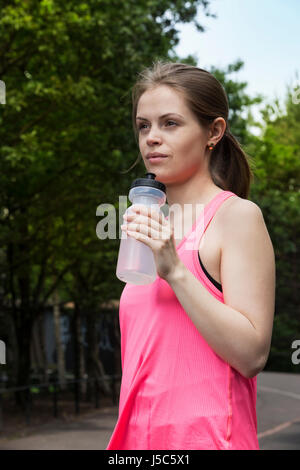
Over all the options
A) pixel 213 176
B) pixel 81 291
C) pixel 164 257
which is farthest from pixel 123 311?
pixel 81 291

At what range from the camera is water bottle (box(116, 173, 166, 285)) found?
1702 mm

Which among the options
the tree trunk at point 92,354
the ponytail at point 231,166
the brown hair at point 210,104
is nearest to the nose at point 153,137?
the brown hair at point 210,104

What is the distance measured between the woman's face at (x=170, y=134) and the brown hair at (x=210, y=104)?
1.1 inches

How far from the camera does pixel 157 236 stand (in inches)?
63.0

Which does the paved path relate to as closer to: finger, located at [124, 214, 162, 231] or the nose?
the nose

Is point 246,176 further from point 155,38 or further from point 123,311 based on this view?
point 155,38

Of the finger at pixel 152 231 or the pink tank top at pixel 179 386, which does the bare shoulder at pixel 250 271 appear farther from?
the finger at pixel 152 231

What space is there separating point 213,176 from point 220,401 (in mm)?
Answer: 675

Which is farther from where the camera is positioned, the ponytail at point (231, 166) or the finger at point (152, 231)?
the ponytail at point (231, 166)

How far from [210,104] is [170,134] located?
16 cm

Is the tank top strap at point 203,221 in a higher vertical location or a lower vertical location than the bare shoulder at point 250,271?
higher

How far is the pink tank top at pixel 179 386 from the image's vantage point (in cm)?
164

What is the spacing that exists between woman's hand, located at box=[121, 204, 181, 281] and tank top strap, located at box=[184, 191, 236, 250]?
0.48ft

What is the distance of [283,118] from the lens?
1511 inches
